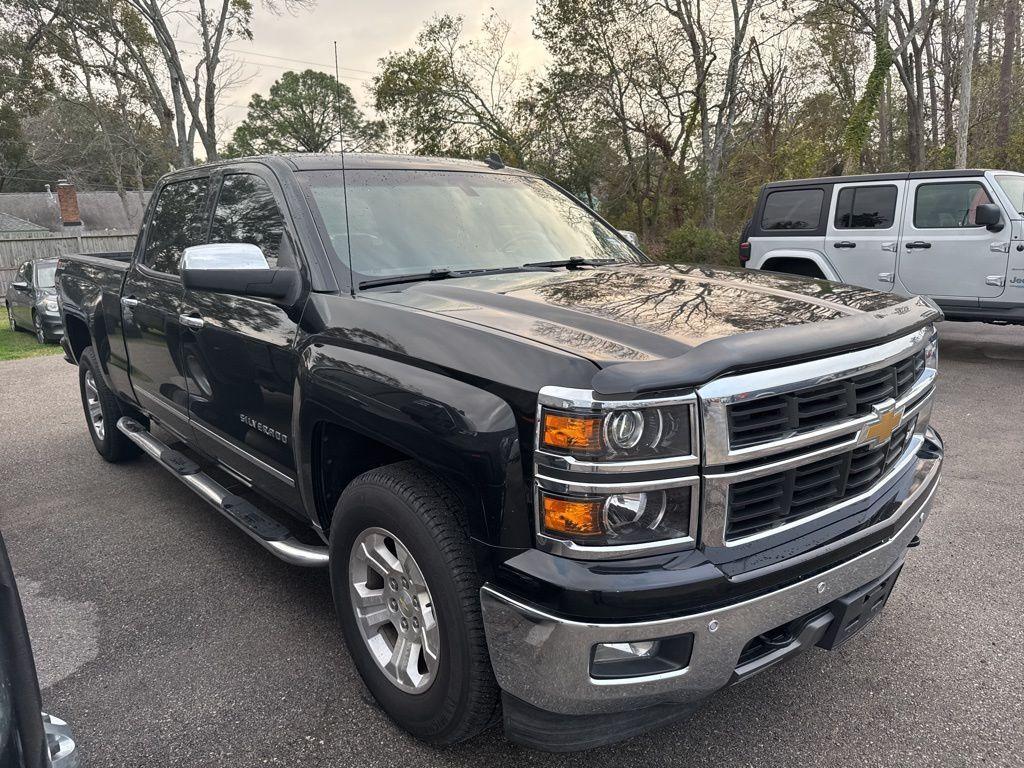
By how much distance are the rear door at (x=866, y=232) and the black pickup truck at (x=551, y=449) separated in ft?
21.6

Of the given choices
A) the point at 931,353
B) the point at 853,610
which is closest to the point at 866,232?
the point at 931,353

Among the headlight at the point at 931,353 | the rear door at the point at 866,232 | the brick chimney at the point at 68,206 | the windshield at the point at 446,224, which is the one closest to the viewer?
the headlight at the point at 931,353

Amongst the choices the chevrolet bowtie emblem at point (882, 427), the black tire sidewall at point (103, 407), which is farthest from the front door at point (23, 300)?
the chevrolet bowtie emblem at point (882, 427)

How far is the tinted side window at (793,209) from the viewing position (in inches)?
359

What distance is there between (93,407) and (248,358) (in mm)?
3414

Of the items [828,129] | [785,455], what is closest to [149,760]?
[785,455]

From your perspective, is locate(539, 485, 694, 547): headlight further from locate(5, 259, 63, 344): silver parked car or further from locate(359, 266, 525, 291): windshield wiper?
locate(5, 259, 63, 344): silver parked car

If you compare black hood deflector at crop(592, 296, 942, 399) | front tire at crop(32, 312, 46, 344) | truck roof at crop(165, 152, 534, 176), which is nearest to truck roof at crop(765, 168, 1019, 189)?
truck roof at crop(165, 152, 534, 176)

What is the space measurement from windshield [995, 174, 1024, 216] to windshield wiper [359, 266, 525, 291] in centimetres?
729

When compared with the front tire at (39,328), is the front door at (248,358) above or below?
above

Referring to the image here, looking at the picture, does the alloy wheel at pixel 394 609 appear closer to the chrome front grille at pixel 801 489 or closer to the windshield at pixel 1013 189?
the chrome front grille at pixel 801 489

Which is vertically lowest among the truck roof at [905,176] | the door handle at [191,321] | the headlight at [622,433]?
the headlight at [622,433]

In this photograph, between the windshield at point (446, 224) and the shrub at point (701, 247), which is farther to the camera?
the shrub at point (701, 247)

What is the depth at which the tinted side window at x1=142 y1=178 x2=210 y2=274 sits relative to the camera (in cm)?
372
